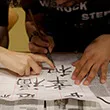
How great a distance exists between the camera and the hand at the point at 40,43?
2.51 ft

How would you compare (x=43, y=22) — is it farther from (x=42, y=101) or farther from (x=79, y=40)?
(x=42, y=101)

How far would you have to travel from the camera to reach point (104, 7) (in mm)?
778

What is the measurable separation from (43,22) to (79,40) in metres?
0.13

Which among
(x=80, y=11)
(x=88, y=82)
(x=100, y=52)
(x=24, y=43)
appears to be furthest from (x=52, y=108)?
(x=24, y=43)

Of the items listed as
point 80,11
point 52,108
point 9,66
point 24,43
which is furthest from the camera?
point 24,43

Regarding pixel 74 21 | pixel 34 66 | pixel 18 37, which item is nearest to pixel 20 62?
pixel 34 66

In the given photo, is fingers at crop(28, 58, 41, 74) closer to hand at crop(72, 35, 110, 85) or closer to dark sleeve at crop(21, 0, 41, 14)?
hand at crop(72, 35, 110, 85)

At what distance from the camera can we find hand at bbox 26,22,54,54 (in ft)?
2.51

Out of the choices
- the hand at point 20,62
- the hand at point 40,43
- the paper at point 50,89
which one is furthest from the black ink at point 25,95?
the hand at point 40,43

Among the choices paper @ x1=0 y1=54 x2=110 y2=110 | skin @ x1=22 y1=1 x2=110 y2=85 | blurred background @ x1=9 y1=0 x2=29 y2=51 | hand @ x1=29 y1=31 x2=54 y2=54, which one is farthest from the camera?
blurred background @ x1=9 y1=0 x2=29 y2=51

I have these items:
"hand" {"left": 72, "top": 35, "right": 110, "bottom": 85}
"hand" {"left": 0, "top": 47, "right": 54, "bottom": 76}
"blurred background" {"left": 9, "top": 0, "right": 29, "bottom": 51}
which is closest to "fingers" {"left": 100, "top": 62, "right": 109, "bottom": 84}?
"hand" {"left": 72, "top": 35, "right": 110, "bottom": 85}

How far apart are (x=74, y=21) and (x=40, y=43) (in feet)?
0.40

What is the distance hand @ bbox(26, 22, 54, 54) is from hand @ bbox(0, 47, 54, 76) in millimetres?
118

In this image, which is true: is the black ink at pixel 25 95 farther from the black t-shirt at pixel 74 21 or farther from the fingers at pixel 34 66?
the black t-shirt at pixel 74 21
